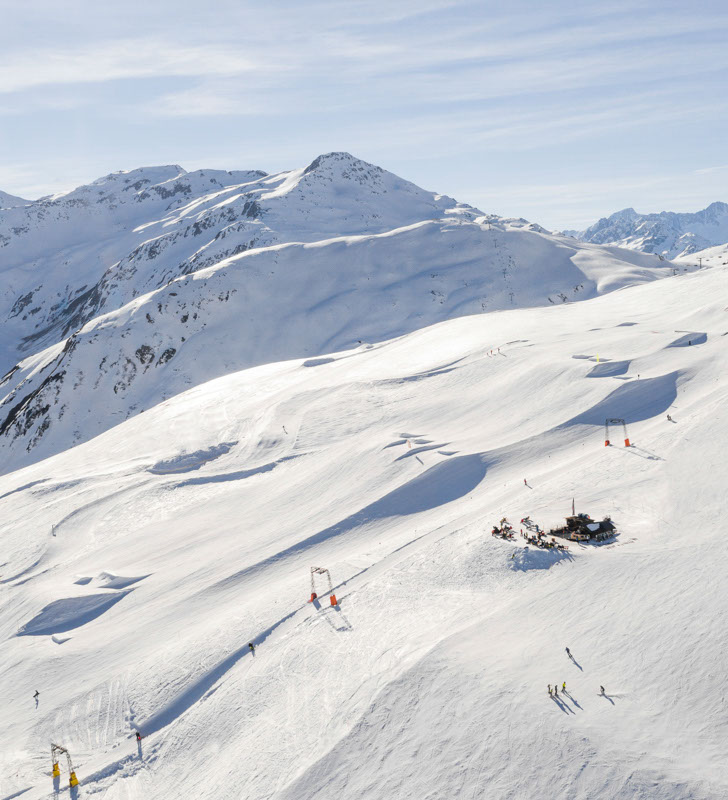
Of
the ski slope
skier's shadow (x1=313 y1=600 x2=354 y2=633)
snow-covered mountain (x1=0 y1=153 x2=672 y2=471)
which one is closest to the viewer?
the ski slope

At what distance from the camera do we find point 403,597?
26.8 metres

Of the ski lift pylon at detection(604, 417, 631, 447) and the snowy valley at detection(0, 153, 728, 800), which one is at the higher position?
the ski lift pylon at detection(604, 417, 631, 447)

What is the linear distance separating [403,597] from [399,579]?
150cm

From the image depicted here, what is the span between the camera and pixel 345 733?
2028 centimetres

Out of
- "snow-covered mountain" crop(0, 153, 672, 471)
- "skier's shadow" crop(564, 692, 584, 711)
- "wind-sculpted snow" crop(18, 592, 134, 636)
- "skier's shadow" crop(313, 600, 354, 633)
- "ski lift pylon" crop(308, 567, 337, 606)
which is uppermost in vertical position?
"snow-covered mountain" crop(0, 153, 672, 471)

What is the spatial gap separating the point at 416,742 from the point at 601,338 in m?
42.5

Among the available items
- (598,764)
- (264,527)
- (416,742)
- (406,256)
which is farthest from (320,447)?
(406,256)

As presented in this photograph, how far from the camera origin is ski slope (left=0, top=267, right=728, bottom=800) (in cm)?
1883

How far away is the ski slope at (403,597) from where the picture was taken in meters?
18.8

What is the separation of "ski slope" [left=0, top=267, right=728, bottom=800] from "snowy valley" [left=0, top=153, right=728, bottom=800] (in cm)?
12

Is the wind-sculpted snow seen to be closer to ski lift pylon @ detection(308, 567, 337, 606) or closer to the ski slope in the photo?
the ski slope

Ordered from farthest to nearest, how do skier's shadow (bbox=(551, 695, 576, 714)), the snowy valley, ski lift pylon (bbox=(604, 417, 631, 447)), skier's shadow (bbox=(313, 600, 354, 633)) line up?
ski lift pylon (bbox=(604, 417, 631, 447)) → skier's shadow (bbox=(313, 600, 354, 633)) → the snowy valley → skier's shadow (bbox=(551, 695, 576, 714))

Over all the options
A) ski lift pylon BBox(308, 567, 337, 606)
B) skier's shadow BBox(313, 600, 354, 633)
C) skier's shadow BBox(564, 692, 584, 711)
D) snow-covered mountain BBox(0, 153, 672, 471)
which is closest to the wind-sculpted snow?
ski lift pylon BBox(308, 567, 337, 606)

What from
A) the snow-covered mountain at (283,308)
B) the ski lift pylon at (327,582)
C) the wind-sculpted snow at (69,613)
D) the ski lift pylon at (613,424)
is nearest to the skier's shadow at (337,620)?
the ski lift pylon at (327,582)
